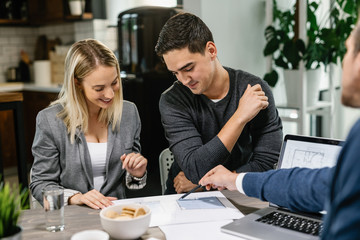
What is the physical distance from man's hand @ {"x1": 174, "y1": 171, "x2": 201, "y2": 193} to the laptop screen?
457 mm

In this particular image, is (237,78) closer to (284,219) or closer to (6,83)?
(284,219)

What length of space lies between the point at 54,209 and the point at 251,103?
843 millimetres

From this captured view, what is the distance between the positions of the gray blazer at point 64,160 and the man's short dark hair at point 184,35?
483 millimetres

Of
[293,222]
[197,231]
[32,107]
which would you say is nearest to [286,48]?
[293,222]

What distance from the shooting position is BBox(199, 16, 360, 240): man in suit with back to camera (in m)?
0.56

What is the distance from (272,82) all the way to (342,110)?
3.87 ft

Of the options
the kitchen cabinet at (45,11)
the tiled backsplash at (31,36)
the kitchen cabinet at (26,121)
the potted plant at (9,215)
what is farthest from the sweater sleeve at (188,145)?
the kitchen cabinet at (45,11)

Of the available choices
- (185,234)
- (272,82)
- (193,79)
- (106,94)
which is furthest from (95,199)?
(272,82)

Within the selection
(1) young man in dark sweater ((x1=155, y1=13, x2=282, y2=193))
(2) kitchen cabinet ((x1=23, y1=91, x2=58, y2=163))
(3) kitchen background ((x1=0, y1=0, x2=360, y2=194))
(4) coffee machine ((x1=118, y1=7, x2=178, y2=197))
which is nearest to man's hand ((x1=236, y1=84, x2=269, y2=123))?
(1) young man in dark sweater ((x1=155, y1=13, x2=282, y2=193))

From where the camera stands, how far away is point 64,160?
5.59ft

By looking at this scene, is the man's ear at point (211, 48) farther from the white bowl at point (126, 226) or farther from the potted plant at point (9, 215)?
the potted plant at point (9, 215)

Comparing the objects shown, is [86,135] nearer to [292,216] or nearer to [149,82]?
[292,216]

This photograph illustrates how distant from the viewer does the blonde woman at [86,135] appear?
1.66 m

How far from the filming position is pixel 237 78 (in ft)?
5.94
